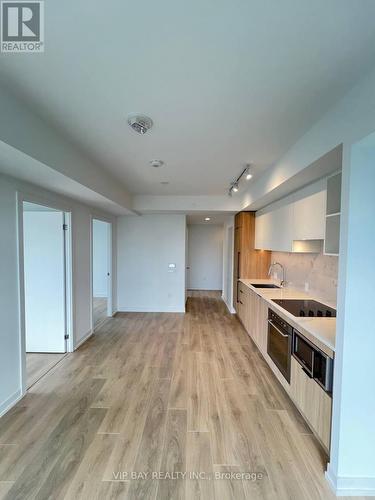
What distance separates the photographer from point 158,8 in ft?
3.24

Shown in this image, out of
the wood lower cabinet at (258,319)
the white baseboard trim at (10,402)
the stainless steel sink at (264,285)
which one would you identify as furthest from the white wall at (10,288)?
the stainless steel sink at (264,285)

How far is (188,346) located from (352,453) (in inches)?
98.7

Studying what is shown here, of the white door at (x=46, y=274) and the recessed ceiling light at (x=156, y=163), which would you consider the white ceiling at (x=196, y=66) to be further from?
the white door at (x=46, y=274)

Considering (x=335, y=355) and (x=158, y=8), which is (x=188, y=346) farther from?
(x=158, y=8)

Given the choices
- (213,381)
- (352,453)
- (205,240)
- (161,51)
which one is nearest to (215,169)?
(161,51)

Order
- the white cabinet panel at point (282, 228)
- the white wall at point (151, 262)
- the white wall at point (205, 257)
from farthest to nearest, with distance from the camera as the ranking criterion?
the white wall at point (205, 257) < the white wall at point (151, 262) < the white cabinet panel at point (282, 228)

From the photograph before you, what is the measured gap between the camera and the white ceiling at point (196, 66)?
3.31 feet

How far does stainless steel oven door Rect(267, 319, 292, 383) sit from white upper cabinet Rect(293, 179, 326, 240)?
1.11 meters

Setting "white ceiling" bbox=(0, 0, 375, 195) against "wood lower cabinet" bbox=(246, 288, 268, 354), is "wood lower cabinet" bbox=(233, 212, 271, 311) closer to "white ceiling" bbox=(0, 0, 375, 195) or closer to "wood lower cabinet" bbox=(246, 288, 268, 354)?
"wood lower cabinet" bbox=(246, 288, 268, 354)

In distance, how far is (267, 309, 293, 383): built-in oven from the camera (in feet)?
7.86

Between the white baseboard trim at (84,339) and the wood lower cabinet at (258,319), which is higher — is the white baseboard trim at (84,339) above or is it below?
below

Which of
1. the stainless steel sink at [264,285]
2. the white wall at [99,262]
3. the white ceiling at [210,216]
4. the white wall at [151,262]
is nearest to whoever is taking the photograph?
the stainless steel sink at [264,285]

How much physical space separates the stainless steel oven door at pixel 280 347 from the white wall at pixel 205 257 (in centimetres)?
546

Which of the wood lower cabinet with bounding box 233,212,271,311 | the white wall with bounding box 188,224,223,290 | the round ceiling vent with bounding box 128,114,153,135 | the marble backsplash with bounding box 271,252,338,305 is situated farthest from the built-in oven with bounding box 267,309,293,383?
the white wall with bounding box 188,224,223,290
